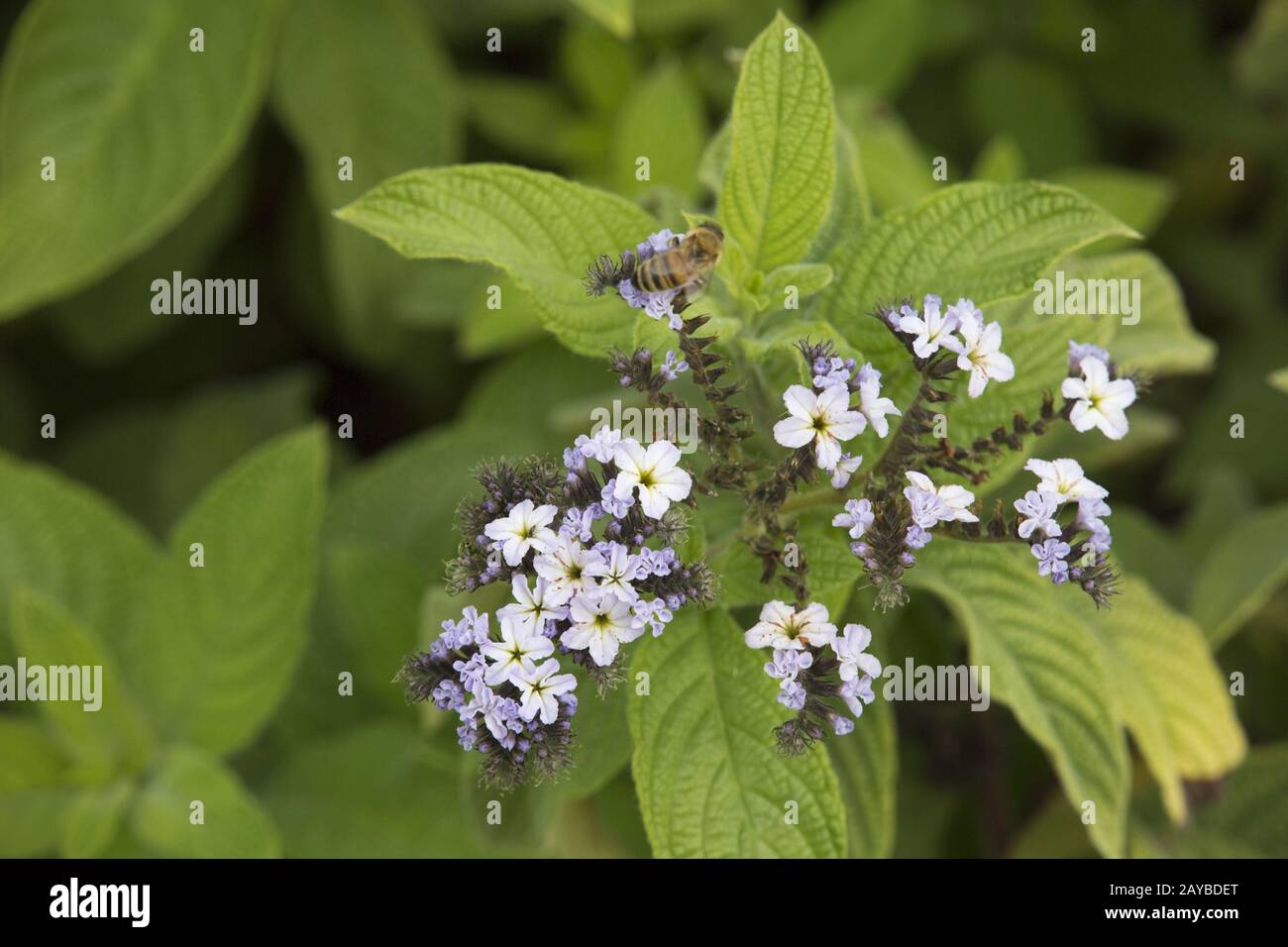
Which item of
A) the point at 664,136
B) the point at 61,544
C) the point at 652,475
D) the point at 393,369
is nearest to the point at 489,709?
the point at 652,475

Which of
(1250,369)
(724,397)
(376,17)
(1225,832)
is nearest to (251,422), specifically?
(376,17)

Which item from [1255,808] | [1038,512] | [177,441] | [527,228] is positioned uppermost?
[177,441]

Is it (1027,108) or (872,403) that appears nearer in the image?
(872,403)

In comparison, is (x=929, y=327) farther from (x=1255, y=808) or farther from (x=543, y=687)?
(x=1255, y=808)

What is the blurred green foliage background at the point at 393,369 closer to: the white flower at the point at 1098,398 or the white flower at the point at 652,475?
the white flower at the point at 652,475

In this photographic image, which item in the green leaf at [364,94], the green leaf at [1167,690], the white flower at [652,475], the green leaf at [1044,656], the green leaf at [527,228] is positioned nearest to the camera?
the white flower at [652,475]

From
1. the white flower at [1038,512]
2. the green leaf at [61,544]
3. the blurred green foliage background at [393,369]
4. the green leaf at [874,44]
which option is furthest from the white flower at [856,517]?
the green leaf at [874,44]

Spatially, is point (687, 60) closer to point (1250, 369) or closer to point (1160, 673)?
point (1250, 369)
